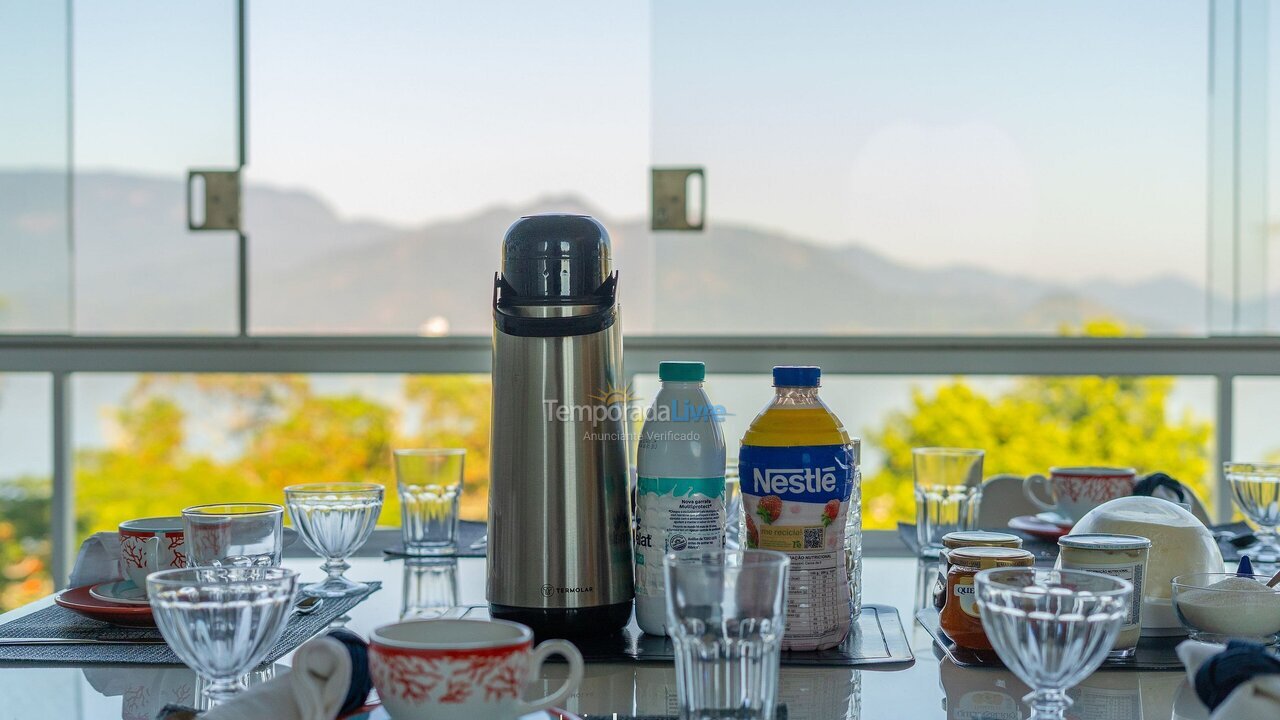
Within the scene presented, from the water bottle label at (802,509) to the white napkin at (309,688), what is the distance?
300mm

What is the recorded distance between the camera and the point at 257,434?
383 centimetres

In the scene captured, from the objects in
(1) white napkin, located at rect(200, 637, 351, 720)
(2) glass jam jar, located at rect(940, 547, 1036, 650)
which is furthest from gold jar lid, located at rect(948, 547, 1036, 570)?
(1) white napkin, located at rect(200, 637, 351, 720)

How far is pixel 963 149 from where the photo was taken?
9.11ft

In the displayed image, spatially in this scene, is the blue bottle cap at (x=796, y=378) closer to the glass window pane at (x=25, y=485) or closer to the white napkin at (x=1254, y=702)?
the white napkin at (x=1254, y=702)

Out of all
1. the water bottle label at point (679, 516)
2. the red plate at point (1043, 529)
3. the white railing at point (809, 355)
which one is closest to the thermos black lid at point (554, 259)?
the water bottle label at point (679, 516)

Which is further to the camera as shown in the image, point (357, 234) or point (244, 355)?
point (357, 234)

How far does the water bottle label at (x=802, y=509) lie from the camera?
30.5 inches

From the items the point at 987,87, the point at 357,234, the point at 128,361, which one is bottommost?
the point at 128,361

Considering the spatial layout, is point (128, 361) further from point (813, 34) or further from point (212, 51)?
point (813, 34)

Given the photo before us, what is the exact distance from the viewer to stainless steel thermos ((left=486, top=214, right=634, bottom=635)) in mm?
847

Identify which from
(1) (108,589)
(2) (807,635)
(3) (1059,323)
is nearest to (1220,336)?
(3) (1059,323)

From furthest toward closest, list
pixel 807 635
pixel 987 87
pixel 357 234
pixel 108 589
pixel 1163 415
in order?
pixel 1163 415 < pixel 357 234 < pixel 987 87 < pixel 108 589 < pixel 807 635

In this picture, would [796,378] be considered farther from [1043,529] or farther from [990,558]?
[1043,529]

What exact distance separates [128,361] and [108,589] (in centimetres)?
181
